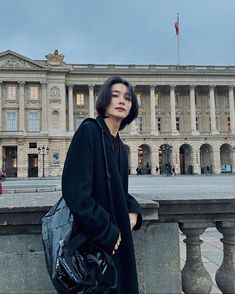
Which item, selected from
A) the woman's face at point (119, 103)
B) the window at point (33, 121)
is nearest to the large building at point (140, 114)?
the window at point (33, 121)

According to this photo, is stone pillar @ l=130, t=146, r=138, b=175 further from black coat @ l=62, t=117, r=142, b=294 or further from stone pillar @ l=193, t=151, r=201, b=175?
black coat @ l=62, t=117, r=142, b=294

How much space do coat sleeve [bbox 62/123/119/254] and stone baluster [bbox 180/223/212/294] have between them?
1393 millimetres

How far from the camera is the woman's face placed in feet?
8.80

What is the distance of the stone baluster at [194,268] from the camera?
10.5 feet

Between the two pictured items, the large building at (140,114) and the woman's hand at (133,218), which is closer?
the woman's hand at (133,218)

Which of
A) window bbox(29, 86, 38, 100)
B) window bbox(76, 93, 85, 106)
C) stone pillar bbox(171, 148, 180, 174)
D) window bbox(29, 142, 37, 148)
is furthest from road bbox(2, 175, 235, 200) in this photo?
window bbox(76, 93, 85, 106)

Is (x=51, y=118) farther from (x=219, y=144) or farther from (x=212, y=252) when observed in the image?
(x=212, y=252)

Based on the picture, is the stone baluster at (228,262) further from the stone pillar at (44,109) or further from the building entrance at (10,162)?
the building entrance at (10,162)

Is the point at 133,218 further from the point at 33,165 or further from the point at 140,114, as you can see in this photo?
the point at 140,114

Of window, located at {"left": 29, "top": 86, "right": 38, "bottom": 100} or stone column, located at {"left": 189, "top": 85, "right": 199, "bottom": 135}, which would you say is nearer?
window, located at {"left": 29, "top": 86, "right": 38, "bottom": 100}

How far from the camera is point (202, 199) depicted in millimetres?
3264

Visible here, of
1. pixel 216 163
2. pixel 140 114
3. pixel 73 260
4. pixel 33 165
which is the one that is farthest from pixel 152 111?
pixel 73 260

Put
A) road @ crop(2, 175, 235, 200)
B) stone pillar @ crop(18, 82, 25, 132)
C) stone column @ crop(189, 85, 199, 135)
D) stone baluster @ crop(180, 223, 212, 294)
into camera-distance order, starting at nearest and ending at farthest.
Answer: stone baluster @ crop(180, 223, 212, 294)
road @ crop(2, 175, 235, 200)
stone pillar @ crop(18, 82, 25, 132)
stone column @ crop(189, 85, 199, 135)

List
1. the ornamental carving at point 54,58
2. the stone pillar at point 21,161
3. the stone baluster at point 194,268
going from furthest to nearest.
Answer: the ornamental carving at point 54,58 < the stone pillar at point 21,161 < the stone baluster at point 194,268
